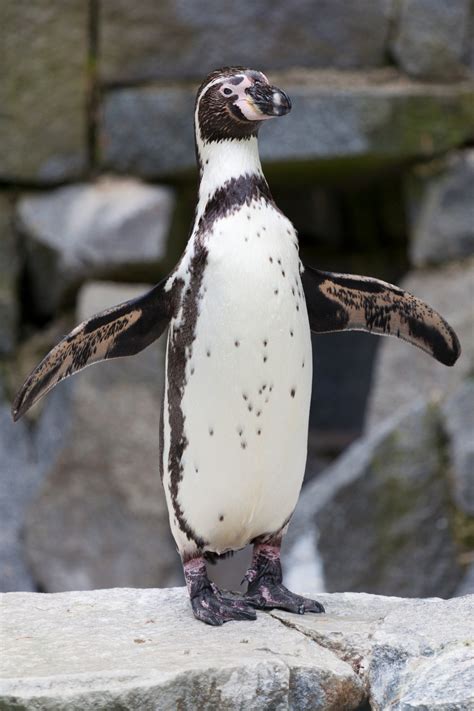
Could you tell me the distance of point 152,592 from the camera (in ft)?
7.79

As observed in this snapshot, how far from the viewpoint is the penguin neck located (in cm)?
211

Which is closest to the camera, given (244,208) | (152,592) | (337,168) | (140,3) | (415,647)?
(415,647)

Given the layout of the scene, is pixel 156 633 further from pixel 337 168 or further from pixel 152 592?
pixel 337 168

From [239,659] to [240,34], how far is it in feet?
8.73

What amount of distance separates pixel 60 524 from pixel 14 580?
27 centimetres

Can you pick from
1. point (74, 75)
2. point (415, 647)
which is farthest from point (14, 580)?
point (415, 647)

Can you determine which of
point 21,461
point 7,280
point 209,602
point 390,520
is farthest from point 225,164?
point 21,461

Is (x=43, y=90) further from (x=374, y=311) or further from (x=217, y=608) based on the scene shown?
(x=217, y=608)

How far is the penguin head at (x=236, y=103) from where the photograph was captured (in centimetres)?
206

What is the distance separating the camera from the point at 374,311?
7.61 ft

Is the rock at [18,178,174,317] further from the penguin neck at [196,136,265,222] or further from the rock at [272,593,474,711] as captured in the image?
the rock at [272,593,474,711]

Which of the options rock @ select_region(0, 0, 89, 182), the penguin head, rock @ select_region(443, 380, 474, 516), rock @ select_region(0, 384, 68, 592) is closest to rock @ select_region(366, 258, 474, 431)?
rock @ select_region(443, 380, 474, 516)

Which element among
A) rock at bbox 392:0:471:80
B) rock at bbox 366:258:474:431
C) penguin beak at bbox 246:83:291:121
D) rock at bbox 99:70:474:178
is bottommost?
rock at bbox 366:258:474:431

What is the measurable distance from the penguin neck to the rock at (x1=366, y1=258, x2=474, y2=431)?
207cm
